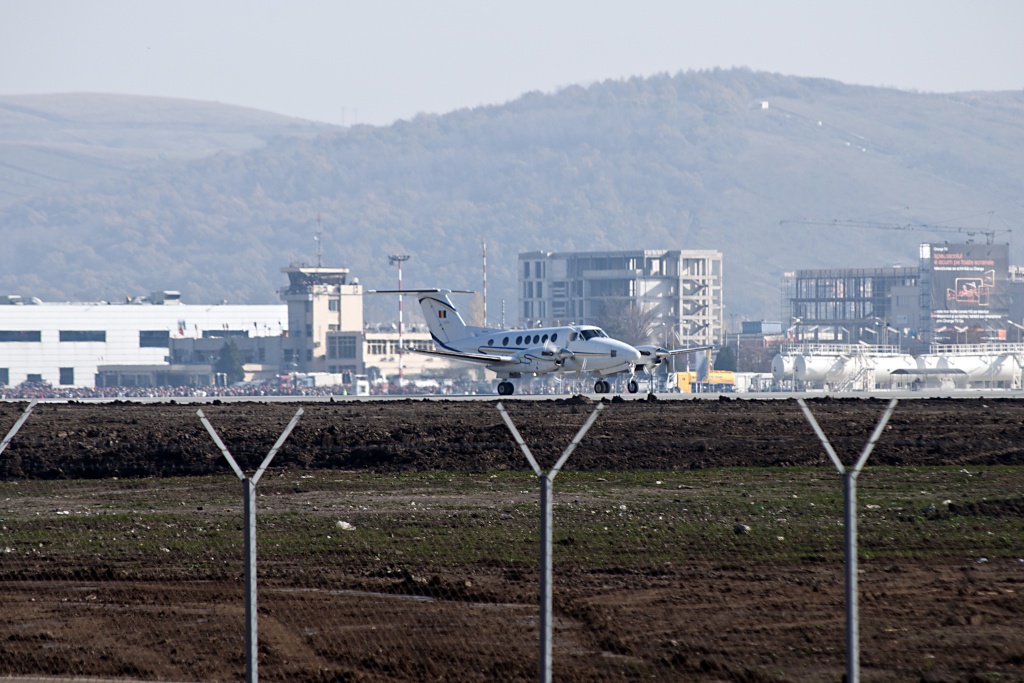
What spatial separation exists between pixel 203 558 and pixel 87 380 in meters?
185

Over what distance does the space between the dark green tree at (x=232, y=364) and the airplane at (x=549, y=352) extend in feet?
420

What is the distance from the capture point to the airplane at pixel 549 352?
60.9 meters

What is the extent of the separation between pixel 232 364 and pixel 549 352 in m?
136

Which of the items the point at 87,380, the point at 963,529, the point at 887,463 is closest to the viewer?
the point at 963,529

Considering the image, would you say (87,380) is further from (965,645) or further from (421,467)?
(965,645)

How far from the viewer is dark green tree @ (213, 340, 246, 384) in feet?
625

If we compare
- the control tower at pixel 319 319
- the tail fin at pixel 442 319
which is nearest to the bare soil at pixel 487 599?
the tail fin at pixel 442 319

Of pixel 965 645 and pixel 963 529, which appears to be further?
pixel 963 529

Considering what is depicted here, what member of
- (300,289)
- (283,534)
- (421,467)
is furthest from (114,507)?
(300,289)

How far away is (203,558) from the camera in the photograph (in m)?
18.7

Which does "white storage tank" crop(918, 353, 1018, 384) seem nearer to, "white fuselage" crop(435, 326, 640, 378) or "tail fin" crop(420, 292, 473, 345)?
"tail fin" crop(420, 292, 473, 345)

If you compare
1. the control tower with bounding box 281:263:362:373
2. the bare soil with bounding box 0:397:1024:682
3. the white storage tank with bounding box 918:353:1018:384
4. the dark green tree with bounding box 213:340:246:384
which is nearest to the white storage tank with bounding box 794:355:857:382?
the white storage tank with bounding box 918:353:1018:384

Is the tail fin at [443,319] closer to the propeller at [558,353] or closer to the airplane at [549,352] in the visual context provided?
the airplane at [549,352]

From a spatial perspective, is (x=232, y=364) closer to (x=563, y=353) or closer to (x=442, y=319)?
(x=442, y=319)
